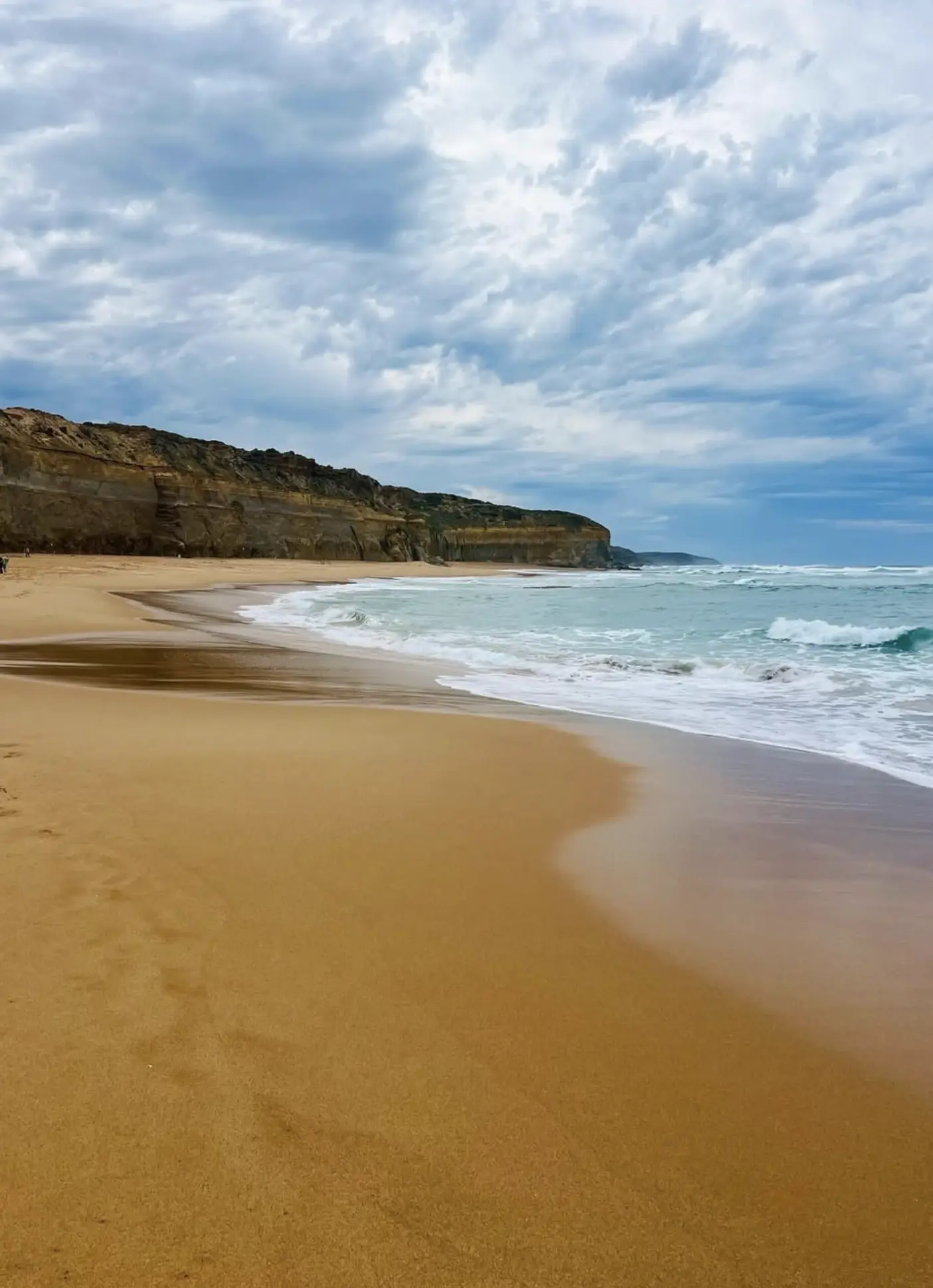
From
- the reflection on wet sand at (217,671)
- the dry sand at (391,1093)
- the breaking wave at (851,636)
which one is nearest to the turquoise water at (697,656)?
the breaking wave at (851,636)

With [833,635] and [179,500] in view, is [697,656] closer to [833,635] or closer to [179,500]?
[833,635]

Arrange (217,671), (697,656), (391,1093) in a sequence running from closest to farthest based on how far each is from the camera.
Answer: (391,1093) < (217,671) < (697,656)

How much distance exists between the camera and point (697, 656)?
13367 millimetres

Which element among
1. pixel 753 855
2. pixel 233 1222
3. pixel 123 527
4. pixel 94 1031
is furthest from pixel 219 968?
pixel 123 527

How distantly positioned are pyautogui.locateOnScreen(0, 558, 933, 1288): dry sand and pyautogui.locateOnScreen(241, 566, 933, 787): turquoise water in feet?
12.7

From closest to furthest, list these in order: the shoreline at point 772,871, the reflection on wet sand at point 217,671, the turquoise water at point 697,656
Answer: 1. the shoreline at point 772,871
2. the turquoise water at point 697,656
3. the reflection on wet sand at point 217,671

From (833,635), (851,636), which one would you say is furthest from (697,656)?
(851,636)

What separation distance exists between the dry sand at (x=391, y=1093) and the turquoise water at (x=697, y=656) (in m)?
3.89

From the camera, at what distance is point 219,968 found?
2609 mm

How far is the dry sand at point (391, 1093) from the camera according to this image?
1583 mm

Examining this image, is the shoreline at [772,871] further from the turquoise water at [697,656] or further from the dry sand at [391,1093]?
the turquoise water at [697,656]

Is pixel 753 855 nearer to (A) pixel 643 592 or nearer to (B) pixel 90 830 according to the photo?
(B) pixel 90 830

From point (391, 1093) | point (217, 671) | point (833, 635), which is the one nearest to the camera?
point (391, 1093)

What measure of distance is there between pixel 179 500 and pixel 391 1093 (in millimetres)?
54234
